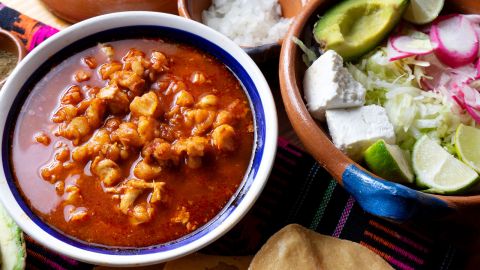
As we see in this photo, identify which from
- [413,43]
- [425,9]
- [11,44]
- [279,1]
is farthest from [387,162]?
[11,44]

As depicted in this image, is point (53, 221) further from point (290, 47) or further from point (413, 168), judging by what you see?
point (413, 168)

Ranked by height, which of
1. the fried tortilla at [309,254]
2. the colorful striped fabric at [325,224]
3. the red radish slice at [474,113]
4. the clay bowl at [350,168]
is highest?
the clay bowl at [350,168]

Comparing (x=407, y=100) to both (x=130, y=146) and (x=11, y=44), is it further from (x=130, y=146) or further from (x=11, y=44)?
(x=11, y=44)

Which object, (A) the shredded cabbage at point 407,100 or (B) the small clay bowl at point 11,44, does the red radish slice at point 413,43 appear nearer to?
(A) the shredded cabbage at point 407,100

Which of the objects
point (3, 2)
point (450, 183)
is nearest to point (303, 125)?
point (450, 183)

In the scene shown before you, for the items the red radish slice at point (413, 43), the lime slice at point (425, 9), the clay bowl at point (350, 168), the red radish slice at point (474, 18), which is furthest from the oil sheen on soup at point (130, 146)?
the red radish slice at point (474, 18)
